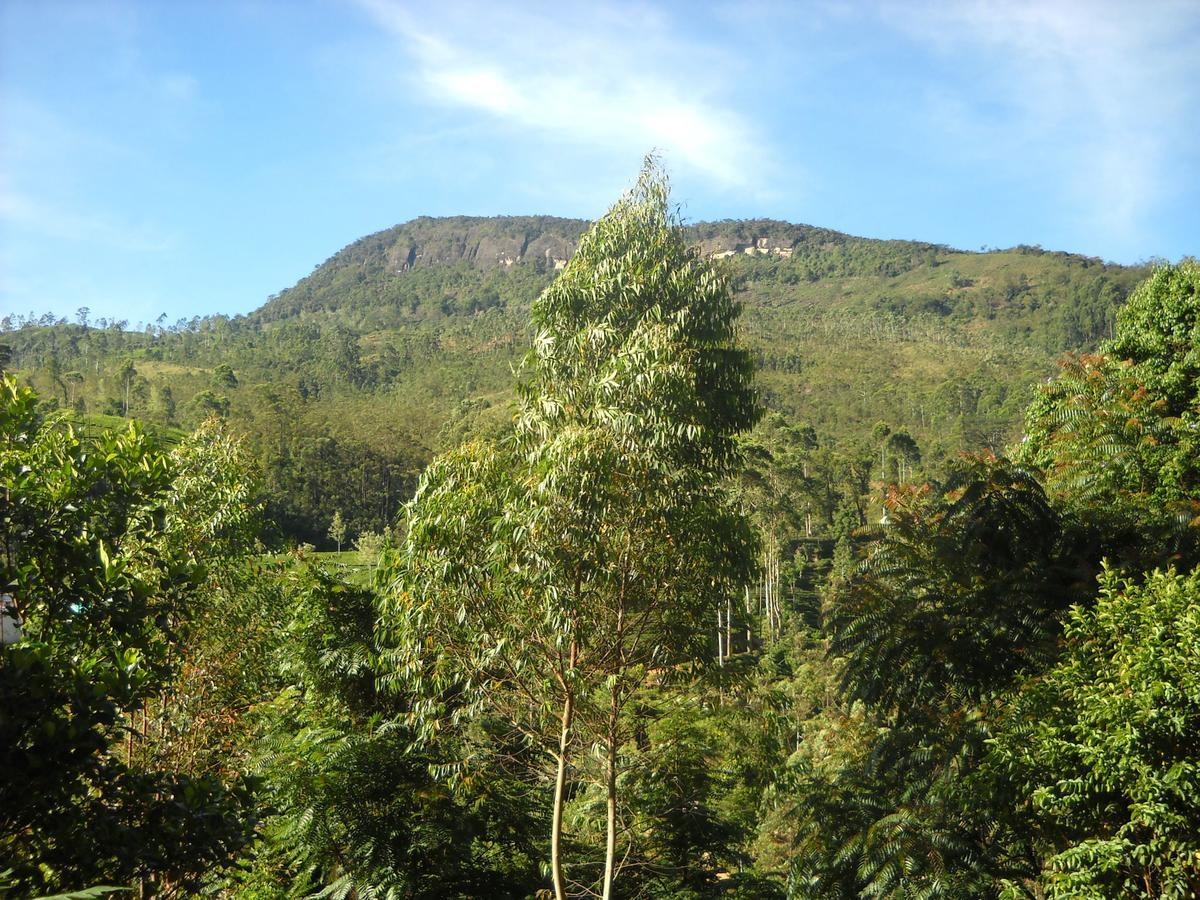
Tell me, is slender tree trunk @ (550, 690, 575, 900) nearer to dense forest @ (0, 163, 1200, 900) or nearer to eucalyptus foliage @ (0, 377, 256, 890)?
dense forest @ (0, 163, 1200, 900)

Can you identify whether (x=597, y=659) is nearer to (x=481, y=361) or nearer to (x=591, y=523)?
(x=591, y=523)

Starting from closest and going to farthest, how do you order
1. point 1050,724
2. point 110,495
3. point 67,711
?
point 67,711 < point 110,495 < point 1050,724

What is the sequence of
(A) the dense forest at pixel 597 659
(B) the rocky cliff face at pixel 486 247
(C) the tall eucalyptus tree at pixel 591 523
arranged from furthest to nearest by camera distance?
(B) the rocky cliff face at pixel 486 247 → (C) the tall eucalyptus tree at pixel 591 523 → (A) the dense forest at pixel 597 659

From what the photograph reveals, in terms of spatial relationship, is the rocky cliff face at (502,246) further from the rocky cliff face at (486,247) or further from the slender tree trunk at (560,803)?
the slender tree trunk at (560,803)

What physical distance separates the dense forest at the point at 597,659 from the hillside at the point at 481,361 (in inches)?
63.4

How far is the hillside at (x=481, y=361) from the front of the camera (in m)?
52.0

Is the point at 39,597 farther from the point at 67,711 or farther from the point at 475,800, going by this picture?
the point at 475,800

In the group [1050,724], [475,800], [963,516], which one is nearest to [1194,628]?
[1050,724]

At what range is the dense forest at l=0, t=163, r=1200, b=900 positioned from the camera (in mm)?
4109

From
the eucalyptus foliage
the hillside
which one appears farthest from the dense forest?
the hillside

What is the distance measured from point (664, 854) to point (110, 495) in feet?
19.8

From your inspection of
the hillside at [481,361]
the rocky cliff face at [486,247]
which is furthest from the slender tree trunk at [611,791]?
the rocky cliff face at [486,247]

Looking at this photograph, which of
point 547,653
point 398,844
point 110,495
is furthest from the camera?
point 398,844

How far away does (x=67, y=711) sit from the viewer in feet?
12.0
